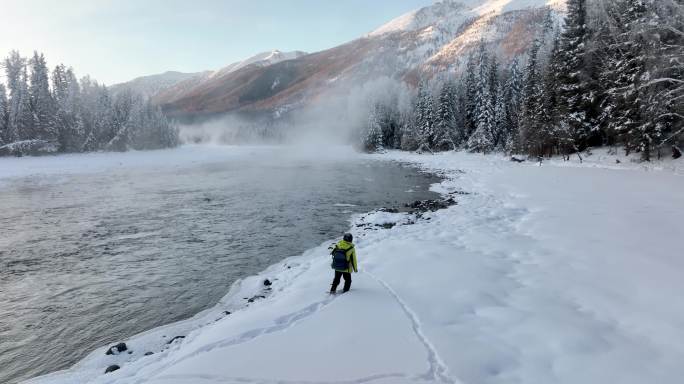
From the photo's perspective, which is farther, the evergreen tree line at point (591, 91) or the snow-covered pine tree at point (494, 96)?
the snow-covered pine tree at point (494, 96)

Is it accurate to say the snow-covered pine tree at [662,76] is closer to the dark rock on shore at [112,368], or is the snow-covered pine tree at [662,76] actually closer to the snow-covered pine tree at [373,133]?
the dark rock on shore at [112,368]

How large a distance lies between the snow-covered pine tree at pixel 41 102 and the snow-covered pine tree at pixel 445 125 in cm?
7701

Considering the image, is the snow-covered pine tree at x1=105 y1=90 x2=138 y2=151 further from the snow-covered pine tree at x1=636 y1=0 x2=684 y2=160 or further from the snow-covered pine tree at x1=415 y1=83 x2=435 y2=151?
the snow-covered pine tree at x1=636 y1=0 x2=684 y2=160

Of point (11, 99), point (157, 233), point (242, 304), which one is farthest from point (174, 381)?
point (11, 99)

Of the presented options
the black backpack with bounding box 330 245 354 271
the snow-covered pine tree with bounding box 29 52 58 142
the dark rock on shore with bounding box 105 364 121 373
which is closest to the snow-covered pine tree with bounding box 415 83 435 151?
the snow-covered pine tree with bounding box 29 52 58 142

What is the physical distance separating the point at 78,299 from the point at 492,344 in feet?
38.2

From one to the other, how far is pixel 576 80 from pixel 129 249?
4454 centimetres

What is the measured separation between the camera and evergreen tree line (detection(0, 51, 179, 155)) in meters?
66.3

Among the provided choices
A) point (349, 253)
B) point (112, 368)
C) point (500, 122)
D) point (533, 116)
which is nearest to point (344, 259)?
point (349, 253)

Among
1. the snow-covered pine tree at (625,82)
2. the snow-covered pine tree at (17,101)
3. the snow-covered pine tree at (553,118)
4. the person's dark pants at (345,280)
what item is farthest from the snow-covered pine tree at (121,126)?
the snow-covered pine tree at (625,82)

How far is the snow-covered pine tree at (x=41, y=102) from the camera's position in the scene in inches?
2689

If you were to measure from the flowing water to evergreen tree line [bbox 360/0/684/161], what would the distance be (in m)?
16.7

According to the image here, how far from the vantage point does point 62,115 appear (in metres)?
73.1

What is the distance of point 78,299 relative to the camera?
11.0 meters
